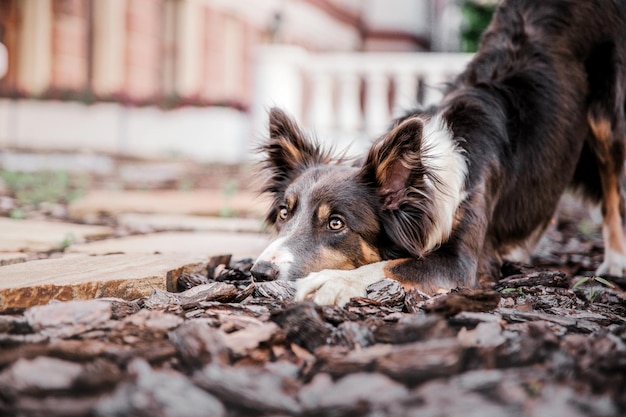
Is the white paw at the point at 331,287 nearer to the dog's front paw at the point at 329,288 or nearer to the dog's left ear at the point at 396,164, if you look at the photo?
the dog's front paw at the point at 329,288

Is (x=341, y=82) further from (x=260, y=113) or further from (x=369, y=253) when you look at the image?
(x=369, y=253)

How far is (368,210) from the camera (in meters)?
3.24

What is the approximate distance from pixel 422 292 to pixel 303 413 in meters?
1.43

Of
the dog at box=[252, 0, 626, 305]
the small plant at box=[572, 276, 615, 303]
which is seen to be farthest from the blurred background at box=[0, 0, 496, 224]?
the small plant at box=[572, 276, 615, 303]

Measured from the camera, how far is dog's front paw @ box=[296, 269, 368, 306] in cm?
256

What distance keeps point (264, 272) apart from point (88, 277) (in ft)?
2.20

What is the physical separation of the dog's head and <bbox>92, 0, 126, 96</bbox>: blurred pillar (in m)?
9.45

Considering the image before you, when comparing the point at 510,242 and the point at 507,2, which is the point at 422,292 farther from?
the point at 507,2

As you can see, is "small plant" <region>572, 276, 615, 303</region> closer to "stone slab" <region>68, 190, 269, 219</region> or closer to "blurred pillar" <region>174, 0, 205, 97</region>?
"stone slab" <region>68, 190, 269, 219</region>

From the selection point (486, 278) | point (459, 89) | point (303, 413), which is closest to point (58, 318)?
point (303, 413)

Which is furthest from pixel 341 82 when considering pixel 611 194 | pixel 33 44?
pixel 611 194

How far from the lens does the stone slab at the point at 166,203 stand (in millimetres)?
5492

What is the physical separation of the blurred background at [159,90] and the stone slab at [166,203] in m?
0.32

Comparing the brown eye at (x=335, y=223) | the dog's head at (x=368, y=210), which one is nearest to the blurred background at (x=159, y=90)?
the dog's head at (x=368, y=210)
